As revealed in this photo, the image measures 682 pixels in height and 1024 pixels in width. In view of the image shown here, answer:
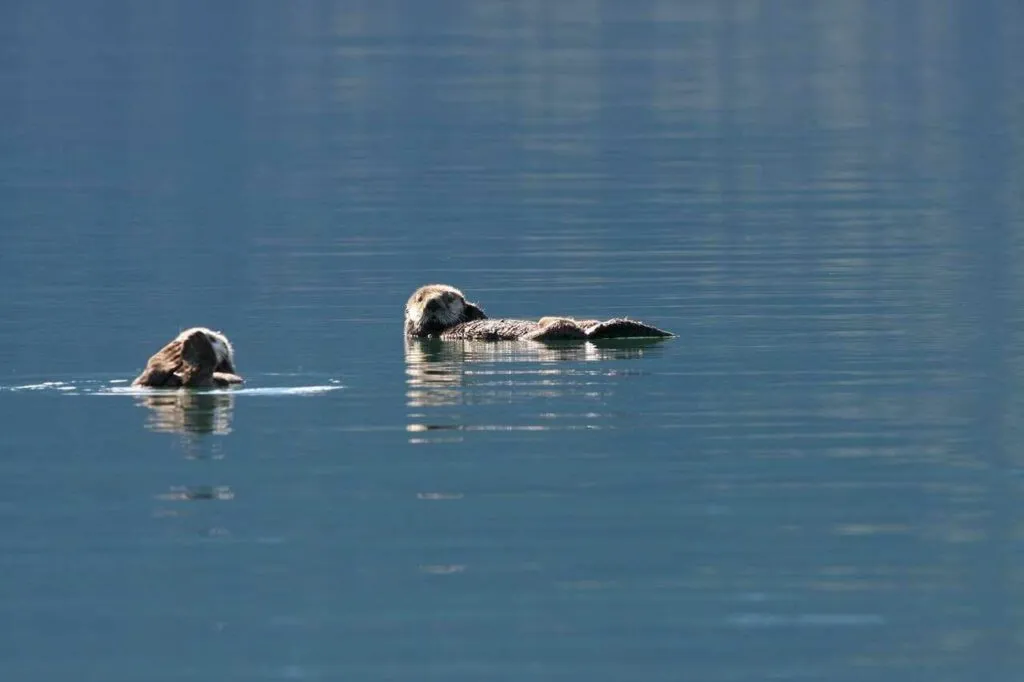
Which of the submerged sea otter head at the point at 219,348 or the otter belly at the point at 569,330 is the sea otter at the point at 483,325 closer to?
the otter belly at the point at 569,330

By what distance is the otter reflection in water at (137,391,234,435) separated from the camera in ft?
62.7

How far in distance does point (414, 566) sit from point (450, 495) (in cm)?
195

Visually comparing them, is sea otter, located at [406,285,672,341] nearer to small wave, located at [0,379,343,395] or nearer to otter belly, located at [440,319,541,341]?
otter belly, located at [440,319,541,341]

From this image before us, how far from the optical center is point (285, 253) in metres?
36.3

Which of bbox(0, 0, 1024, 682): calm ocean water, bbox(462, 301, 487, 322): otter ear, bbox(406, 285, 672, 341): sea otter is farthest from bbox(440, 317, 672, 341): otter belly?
bbox(462, 301, 487, 322): otter ear


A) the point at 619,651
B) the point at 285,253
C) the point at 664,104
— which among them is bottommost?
the point at 619,651

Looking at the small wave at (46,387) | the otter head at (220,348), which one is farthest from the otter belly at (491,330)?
the small wave at (46,387)

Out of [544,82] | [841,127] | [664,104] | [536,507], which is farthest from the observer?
[544,82]

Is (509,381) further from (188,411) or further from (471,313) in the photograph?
Result: (471,313)

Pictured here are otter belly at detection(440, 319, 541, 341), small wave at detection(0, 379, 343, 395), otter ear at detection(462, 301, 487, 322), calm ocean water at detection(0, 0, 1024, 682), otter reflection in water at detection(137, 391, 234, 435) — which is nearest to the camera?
calm ocean water at detection(0, 0, 1024, 682)

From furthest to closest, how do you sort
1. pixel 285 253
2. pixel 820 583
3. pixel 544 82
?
pixel 544 82
pixel 285 253
pixel 820 583

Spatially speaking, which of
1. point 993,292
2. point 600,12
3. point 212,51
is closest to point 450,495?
point 993,292

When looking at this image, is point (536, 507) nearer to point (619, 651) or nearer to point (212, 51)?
point (619, 651)

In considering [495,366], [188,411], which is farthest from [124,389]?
[495,366]
